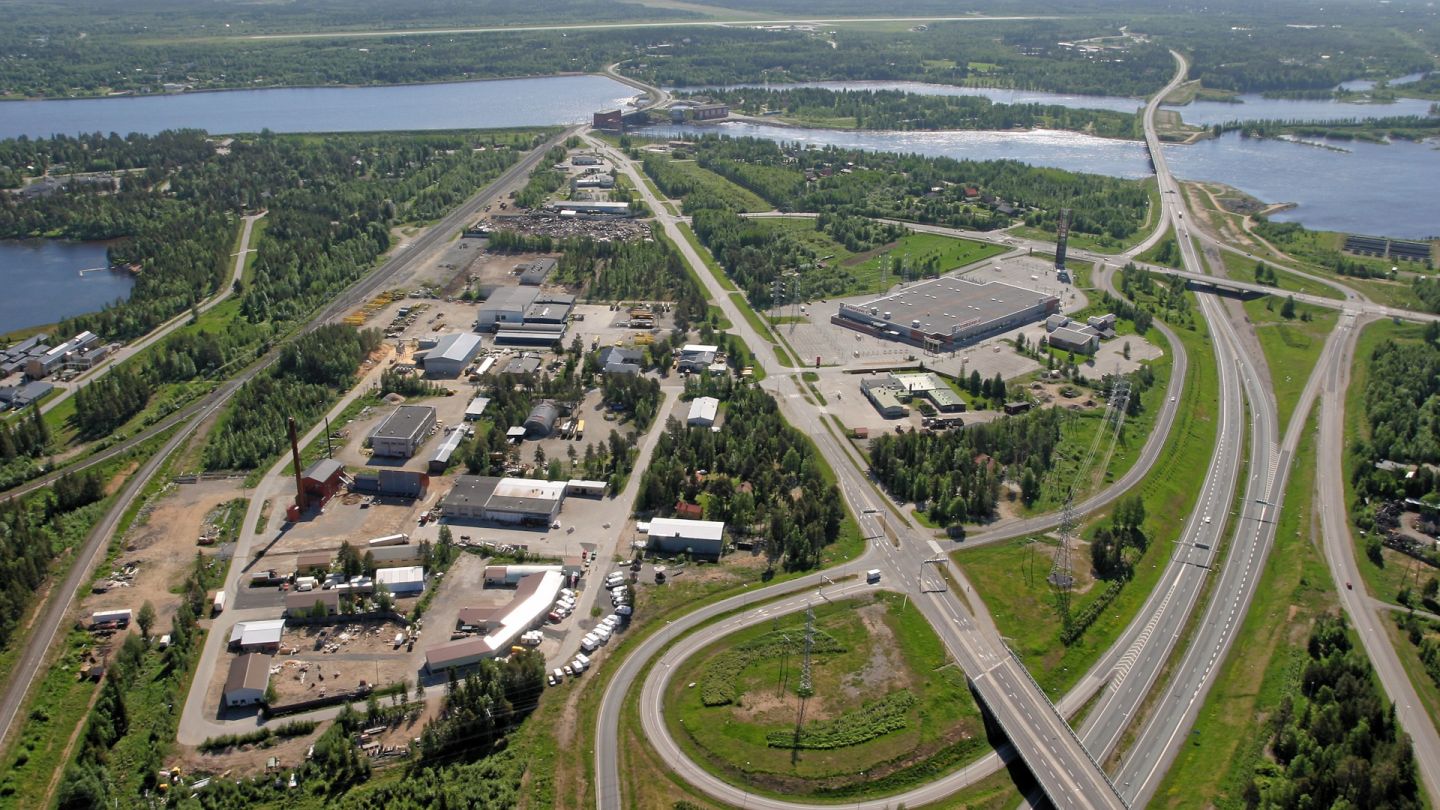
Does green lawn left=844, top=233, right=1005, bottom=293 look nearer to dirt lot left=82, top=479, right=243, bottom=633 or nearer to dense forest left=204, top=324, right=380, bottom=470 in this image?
Answer: dense forest left=204, top=324, right=380, bottom=470

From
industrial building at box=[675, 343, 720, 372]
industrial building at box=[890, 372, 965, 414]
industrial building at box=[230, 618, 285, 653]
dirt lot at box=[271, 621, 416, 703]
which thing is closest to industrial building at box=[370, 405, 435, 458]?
dirt lot at box=[271, 621, 416, 703]

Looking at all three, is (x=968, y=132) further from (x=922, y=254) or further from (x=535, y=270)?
(x=535, y=270)

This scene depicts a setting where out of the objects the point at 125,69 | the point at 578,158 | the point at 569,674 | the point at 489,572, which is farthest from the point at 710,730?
the point at 125,69

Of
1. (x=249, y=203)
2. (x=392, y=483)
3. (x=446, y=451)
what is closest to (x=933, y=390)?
(x=446, y=451)

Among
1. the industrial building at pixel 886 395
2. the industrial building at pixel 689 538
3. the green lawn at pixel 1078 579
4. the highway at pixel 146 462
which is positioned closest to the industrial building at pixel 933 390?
the industrial building at pixel 886 395

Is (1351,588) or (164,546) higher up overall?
(164,546)

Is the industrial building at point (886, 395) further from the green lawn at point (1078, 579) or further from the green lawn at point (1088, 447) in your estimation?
the green lawn at point (1078, 579)
